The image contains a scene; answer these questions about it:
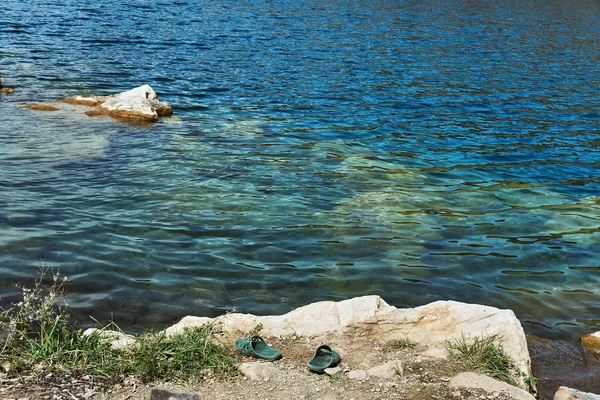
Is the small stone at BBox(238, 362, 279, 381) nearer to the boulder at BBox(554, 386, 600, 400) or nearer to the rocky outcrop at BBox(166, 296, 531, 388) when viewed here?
the rocky outcrop at BBox(166, 296, 531, 388)

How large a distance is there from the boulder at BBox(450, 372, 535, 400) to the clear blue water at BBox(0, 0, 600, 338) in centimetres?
271

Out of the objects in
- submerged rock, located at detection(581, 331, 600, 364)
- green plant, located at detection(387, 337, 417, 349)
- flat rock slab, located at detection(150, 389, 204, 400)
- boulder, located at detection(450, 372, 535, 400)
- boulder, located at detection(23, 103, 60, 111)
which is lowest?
boulder, located at detection(23, 103, 60, 111)

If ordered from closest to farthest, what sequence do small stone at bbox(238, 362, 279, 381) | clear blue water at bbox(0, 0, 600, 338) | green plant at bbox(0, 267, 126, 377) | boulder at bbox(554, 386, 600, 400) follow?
green plant at bbox(0, 267, 126, 377), small stone at bbox(238, 362, 279, 381), boulder at bbox(554, 386, 600, 400), clear blue water at bbox(0, 0, 600, 338)

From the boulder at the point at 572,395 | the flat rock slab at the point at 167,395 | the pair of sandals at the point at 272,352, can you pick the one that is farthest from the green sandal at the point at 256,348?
the boulder at the point at 572,395

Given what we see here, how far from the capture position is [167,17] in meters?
37.2

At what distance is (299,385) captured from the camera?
665 centimetres

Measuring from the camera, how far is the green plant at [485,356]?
7137 millimetres

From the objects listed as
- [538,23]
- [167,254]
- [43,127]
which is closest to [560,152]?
[167,254]

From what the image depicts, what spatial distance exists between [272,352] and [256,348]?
200 mm

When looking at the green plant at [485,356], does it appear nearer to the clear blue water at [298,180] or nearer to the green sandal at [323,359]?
the green sandal at [323,359]

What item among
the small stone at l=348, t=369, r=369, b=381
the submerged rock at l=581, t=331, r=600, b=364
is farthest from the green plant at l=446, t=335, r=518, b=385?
the submerged rock at l=581, t=331, r=600, b=364

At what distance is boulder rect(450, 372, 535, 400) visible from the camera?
6652 mm

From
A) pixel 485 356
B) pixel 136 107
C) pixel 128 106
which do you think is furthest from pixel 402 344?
pixel 128 106

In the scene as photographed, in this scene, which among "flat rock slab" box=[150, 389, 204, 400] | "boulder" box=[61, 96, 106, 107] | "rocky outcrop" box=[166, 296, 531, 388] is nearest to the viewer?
"flat rock slab" box=[150, 389, 204, 400]
